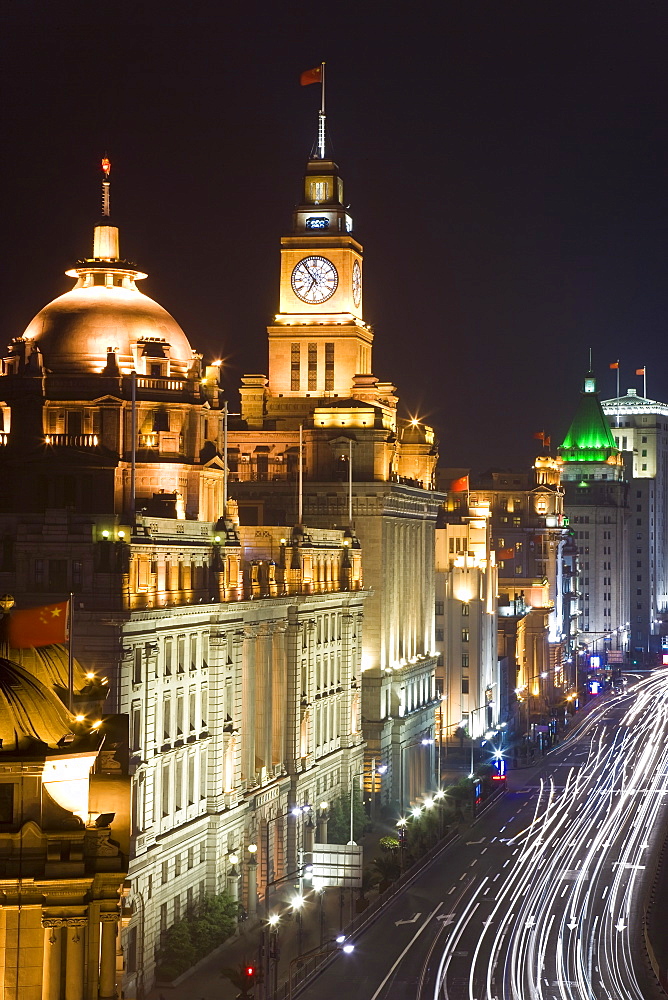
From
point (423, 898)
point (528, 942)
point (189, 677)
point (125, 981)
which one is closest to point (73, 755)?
point (125, 981)

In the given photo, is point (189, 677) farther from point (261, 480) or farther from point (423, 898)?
point (261, 480)

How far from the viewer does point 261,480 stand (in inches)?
6334

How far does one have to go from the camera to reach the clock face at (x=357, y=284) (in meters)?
170

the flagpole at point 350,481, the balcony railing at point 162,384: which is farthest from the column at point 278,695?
the flagpole at point 350,481

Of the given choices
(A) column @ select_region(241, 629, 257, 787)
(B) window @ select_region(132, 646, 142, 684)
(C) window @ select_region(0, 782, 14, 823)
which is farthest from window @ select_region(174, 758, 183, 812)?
(C) window @ select_region(0, 782, 14, 823)

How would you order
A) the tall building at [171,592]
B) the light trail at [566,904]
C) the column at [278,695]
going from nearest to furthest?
the tall building at [171,592], the light trail at [566,904], the column at [278,695]

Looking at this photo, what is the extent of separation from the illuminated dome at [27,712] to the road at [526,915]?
128 ft

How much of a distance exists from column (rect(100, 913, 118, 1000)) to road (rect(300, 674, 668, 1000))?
3889 centimetres

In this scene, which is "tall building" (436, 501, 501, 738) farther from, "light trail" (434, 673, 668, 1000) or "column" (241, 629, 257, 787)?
"column" (241, 629, 257, 787)

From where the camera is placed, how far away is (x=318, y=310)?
556ft

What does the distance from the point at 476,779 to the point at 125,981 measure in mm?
Answer: 74262

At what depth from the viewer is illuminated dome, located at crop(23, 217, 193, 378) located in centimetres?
11781

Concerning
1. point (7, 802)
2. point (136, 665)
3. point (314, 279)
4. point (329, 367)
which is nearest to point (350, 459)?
point (329, 367)

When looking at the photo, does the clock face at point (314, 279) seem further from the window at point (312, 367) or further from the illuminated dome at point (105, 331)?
the illuminated dome at point (105, 331)
